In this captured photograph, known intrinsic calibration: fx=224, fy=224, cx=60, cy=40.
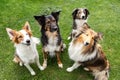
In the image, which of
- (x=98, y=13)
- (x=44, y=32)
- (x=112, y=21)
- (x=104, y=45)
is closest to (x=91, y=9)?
(x=98, y=13)

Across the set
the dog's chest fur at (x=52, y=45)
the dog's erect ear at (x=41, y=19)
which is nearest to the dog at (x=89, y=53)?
the dog's chest fur at (x=52, y=45)

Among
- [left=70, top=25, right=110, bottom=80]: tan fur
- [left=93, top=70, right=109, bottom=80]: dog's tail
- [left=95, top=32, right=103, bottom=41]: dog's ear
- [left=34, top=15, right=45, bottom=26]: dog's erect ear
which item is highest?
[left=34, top=15, right=45, bottom=26]: dog's erect ear

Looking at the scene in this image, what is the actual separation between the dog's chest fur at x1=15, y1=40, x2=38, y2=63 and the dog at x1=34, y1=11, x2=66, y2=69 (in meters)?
0.32

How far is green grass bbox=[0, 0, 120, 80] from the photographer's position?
5543 mm

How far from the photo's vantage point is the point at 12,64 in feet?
19.0

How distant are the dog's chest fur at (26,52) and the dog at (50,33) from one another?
1.06ft

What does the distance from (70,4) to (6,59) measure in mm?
3240

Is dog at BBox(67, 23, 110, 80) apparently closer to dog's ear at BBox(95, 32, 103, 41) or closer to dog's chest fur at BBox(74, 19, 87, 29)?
dog's ear at BBox(95, 32, 103, 41)

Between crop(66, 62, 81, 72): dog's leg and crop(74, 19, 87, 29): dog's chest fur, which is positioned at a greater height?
crop(74, 19, 87, 29): dog's chest fur

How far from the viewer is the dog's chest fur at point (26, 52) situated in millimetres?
4711

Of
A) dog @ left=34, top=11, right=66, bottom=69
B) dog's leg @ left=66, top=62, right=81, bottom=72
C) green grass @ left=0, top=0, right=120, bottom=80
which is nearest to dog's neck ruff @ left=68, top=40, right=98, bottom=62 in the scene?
dog's leg @ left=66, top=62, right=81, bottom=72

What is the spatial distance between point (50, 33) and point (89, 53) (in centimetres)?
96

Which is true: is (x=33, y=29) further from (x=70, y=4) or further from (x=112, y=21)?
(x=112, y=21)

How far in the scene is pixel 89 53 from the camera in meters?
4.89
